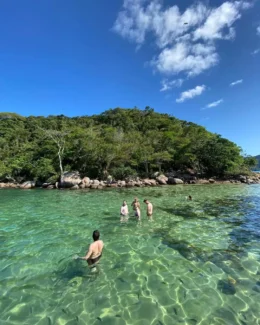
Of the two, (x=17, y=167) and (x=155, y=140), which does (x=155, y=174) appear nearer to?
(x=155, y=140)

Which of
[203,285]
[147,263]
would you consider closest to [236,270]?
[203,285]

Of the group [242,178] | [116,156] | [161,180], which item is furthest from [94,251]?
[242,178]

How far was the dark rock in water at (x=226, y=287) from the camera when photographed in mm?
5535

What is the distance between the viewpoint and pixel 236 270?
6.64 metres

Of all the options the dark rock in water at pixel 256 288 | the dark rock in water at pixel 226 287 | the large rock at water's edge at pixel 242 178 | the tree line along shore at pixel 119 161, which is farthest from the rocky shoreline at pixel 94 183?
the dark rock in water at pixel 256 288

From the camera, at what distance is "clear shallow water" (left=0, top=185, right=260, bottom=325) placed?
481 cm

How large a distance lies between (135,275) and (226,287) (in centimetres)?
249

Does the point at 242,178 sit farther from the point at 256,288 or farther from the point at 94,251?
the point at 94,251

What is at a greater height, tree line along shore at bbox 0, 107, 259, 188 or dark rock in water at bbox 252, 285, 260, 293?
tree line along shore at bbox 0, 107, 259, 188

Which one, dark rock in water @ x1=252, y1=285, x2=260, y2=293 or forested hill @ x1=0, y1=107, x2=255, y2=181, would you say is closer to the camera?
dark rock in water @ x1=252, y1=285, x2=260, y2=293

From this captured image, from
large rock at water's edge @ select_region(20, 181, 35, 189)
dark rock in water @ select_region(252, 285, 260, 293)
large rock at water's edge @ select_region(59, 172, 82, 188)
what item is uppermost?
large rock at water's edge @ select_region(59, 172, 82, 188)

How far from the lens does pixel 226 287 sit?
18.9ft

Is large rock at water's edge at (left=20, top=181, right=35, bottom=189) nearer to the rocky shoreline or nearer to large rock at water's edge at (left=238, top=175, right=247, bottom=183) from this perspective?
the rocky shoreline

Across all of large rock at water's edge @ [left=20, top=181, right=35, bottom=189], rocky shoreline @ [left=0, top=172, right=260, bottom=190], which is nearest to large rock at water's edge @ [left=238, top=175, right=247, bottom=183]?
rocky shoreline @ [left=0, top=172, right=260, bottom=190]
